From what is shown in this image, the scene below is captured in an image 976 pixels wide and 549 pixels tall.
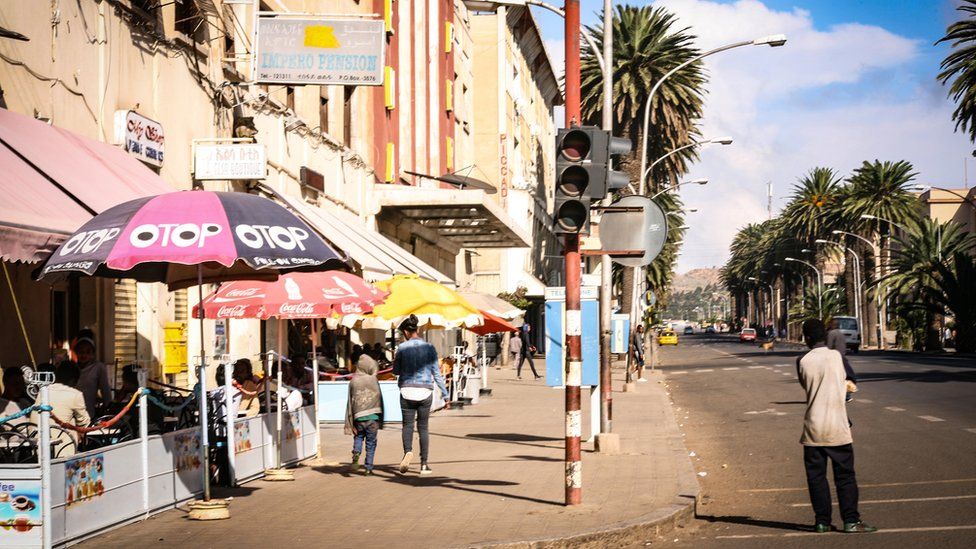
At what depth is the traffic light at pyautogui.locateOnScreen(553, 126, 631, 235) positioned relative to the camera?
11648 mm

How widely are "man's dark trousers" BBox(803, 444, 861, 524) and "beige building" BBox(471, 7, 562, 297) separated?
45.7 m

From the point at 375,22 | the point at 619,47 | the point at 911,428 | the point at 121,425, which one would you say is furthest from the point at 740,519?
the point at 619,47

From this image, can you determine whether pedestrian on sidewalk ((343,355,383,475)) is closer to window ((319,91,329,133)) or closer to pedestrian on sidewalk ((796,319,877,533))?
pedestrian on sidewalk ((796,319,877,533))

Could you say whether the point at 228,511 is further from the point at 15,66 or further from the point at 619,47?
the point at 619,47

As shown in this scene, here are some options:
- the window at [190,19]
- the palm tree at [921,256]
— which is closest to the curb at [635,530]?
the window at [190,19]

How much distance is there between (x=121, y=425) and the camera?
40.2ft

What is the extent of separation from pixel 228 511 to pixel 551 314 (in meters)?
7.80

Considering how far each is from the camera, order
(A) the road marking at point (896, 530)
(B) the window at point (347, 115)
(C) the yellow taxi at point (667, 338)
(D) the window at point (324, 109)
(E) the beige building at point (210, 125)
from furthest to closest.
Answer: (C) the yellow taxi at point (667, 338) < (B) the window at point (347, 115) < (D) the window at point (324, 109) < (E) the beige building at point (210, 125) < (A) the road marking at point (896, 530)

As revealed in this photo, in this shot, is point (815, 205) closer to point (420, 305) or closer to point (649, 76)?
point (649, 76)

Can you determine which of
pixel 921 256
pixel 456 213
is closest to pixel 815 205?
pixel 921 256

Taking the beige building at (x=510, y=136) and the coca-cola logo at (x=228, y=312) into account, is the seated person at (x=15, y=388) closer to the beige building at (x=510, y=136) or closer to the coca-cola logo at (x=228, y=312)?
the coca-cola logo at (x=228, y=312)

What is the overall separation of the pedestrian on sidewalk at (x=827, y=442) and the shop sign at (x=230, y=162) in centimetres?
1140

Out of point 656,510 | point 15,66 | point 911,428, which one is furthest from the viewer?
point 911,428

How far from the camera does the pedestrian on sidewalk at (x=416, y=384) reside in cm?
1542
